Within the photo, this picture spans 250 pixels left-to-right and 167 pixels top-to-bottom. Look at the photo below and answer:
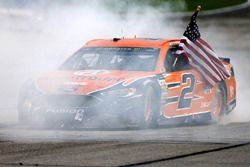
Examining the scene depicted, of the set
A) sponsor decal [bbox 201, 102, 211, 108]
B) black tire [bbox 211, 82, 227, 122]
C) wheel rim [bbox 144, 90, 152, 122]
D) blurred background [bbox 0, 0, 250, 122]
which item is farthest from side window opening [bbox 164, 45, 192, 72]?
blurred background [bbox 0, 0, 250, 122]

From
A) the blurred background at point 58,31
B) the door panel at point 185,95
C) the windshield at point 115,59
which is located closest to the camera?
the door panel at point 185,95

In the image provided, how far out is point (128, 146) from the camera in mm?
10844

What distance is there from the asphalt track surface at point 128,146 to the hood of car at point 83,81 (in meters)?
0.62

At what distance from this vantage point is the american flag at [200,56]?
1496 cm

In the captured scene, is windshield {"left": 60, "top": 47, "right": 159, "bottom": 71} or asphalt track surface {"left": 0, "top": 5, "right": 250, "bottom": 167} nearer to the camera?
asphalt track surface {"left": 0, "top": 5, "right": 250, "bottom": 167}

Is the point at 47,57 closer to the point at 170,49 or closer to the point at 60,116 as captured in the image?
the point at 170,49

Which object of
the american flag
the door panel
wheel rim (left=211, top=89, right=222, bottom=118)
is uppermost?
the american flag

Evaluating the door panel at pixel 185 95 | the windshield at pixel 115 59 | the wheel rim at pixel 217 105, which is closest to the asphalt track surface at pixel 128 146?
the door panel at pixel 185 95

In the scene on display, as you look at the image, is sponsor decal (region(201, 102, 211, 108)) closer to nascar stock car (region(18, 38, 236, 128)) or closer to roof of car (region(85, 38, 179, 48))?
nascar stock car (region(18, 38, 236, 128))

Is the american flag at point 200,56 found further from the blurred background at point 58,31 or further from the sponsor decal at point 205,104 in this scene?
the blurred background at point 58,31

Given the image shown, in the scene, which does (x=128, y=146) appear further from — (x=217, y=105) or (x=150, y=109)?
(x=217, y=105)

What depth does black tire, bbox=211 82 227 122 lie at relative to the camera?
49.4ft

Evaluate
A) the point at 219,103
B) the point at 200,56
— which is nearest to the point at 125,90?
the point at 200,56

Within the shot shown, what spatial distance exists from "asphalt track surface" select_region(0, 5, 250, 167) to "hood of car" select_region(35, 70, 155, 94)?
62 centimetres
